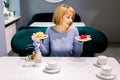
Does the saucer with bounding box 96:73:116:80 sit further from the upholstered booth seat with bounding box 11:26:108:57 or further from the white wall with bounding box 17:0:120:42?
the white wall with bounding box 17:0:120:42

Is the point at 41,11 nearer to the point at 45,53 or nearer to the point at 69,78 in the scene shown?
the point at 45,53

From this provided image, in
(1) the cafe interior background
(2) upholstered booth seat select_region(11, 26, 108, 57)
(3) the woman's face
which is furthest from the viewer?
(1) the cafe interior background

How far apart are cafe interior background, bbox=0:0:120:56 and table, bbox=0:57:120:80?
3.14 metres

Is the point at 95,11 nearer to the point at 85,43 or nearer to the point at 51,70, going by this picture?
the point at 85,43

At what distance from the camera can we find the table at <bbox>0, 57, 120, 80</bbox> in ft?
4.18

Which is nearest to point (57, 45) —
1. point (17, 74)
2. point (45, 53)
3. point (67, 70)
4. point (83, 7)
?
point (45, 53)

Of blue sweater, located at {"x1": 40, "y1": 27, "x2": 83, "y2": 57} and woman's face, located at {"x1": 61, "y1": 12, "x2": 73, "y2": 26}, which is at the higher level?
woman's face, located at {"x1": 61, "y1": 12, "x2": 73, "y2": 26}

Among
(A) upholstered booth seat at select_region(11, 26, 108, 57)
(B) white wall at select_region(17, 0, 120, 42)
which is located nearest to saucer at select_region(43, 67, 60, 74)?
(A) upholstered booth seat at select_region(11, 26, 108, 57)

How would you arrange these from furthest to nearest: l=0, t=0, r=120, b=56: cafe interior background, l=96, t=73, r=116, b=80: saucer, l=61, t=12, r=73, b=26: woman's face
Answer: l=0, t=0, r=120, b=56: cafe interior background < l=61, t=12, r=73, b=26: woman's face < l=96, t=73, r=116, b=80: saucer

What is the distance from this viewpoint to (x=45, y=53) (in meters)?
1.78

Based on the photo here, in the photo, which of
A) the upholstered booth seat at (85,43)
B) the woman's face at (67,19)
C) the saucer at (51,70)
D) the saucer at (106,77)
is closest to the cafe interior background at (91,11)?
the upholstered booth seat at (85,43)

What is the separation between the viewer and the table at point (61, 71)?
1274 mm

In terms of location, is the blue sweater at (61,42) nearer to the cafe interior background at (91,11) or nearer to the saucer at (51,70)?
the saucer at (51,70)

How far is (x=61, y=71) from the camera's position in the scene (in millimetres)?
1366
